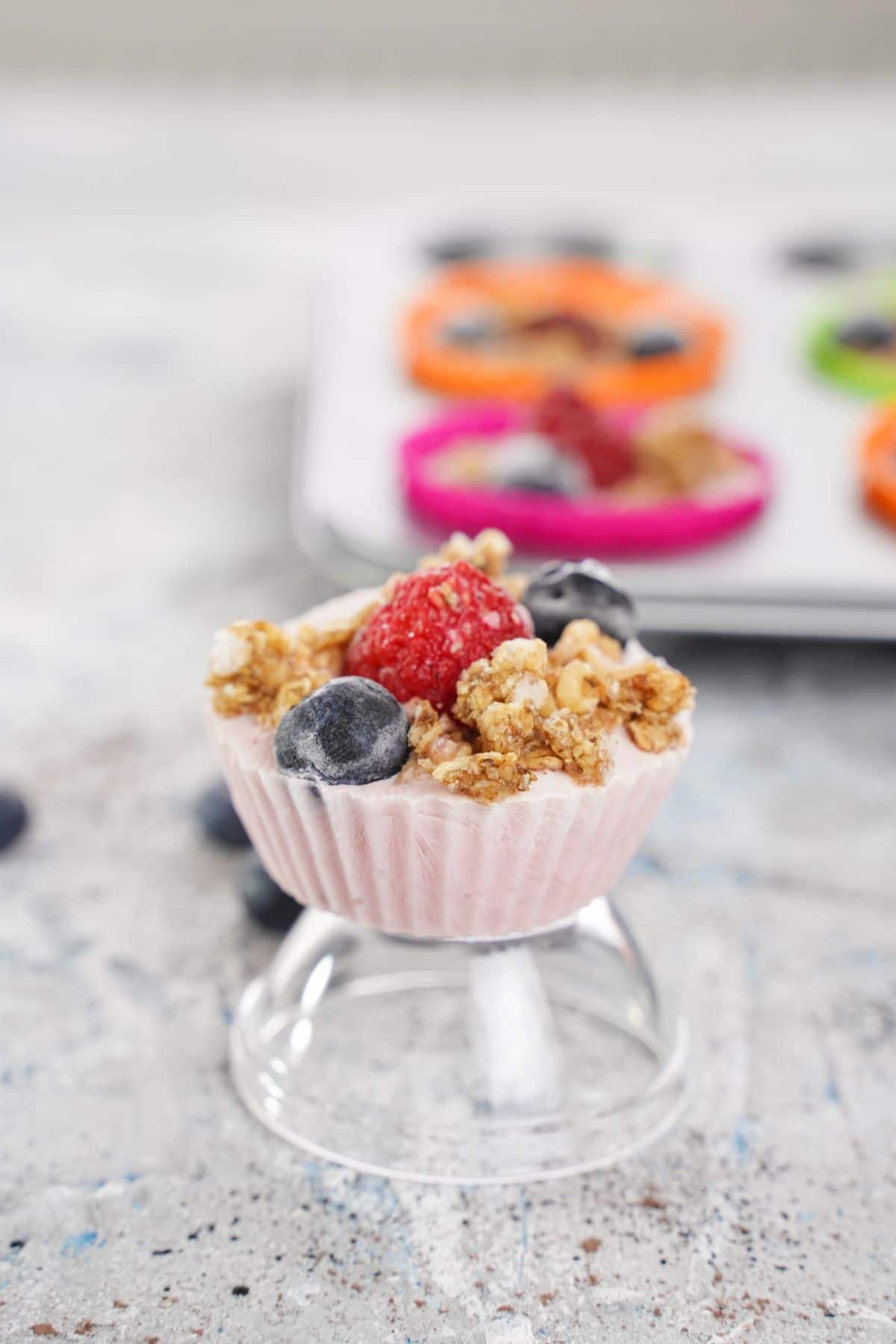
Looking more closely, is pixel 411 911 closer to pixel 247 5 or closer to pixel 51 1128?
pixel 51 1128

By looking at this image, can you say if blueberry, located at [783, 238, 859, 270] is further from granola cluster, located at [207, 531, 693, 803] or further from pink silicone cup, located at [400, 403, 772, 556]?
granola cluster, located at [207, 531, 693, 803]

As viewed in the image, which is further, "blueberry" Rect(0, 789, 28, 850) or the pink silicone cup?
the pink silicone cup

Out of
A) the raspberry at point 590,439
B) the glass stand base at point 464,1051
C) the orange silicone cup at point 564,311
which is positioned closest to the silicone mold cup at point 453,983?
the glass stand base at point 464,1051

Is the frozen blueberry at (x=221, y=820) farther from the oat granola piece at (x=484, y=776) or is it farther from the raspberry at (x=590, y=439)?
the raspberry at (x=590, y=439)

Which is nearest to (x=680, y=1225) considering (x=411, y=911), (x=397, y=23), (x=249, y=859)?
(x=411, y=911)

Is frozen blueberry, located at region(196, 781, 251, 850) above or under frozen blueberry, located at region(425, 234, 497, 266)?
under

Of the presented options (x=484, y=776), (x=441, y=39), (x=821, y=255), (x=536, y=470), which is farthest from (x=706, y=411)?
(x=441, y=39)

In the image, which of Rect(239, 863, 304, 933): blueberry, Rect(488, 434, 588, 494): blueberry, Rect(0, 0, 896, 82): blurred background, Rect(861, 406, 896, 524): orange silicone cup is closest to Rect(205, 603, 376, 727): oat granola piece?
Rect(239, 863, 304, 933): blueberry

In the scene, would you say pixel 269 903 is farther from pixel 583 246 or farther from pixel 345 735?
pixel 583 246
